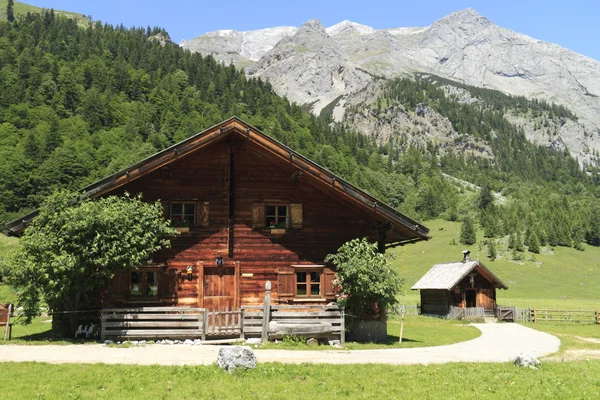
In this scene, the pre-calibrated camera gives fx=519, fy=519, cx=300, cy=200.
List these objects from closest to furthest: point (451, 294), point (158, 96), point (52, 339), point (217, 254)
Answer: point (52, 339), point (217, 254), point (451, 294), point (158, 96)

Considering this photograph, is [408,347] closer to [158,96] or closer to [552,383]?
[552,383]

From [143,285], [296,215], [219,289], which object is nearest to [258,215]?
[296,215]

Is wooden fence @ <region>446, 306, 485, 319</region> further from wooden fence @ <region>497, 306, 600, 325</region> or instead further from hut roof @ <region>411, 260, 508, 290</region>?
hut roof @ <region>411, 260, 508, 290</region>

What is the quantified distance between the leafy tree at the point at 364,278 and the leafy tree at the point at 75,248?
799cm

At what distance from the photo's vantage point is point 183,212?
23.3 meters

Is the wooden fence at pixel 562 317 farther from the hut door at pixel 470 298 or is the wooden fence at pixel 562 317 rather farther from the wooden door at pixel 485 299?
the hut door at pixel 470 298

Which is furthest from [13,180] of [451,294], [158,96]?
[451,294]

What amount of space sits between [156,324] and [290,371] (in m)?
8.66

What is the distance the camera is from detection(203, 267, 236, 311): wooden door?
2286 centimetres

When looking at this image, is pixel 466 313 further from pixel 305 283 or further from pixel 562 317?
pixel 305 283

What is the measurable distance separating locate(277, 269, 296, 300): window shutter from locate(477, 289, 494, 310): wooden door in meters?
29.7

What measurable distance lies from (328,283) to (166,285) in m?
7.16

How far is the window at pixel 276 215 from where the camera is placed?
78.3 feet

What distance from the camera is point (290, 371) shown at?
43.7ft
